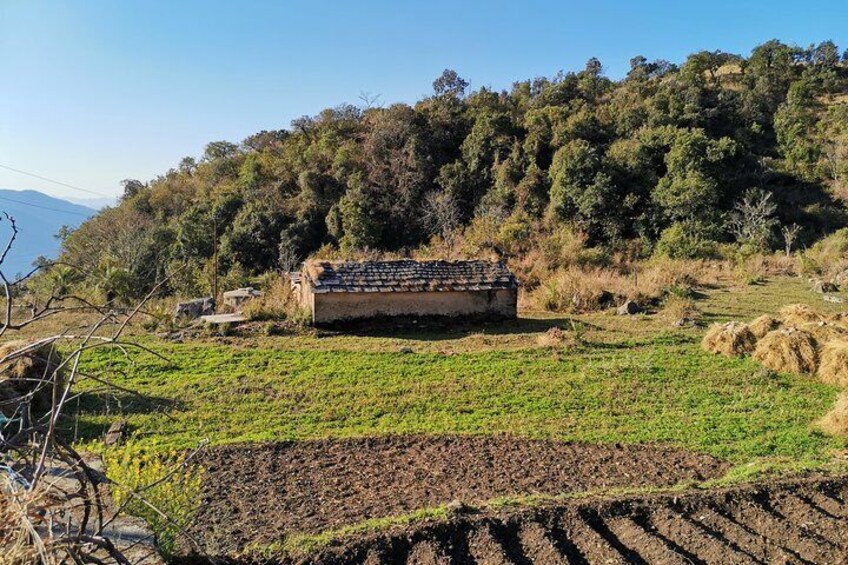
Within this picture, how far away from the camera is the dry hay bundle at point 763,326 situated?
1244 cm

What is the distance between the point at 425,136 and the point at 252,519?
3402cm

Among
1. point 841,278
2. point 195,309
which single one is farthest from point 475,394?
point 841,278

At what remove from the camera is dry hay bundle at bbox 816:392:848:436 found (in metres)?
8.12

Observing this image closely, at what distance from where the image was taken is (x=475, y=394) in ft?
33.6

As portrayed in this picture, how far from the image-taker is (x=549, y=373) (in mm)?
11367

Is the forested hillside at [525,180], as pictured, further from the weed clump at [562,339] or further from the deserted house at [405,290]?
the weed clump at [562,339]

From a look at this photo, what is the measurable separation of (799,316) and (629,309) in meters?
4.61

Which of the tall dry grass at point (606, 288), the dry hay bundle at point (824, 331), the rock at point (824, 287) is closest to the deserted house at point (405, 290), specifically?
the tall dry grass at point (606, 288)

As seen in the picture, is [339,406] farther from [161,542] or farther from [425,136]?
[425,136]

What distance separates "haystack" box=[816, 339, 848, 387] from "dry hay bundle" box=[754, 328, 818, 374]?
254 millimetres

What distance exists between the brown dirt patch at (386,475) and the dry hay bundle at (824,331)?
20.8 feet

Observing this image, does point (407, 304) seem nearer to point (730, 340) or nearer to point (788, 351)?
point (730, 340)

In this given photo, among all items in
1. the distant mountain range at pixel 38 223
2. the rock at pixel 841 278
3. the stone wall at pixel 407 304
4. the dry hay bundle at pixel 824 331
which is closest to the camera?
the dry hay bundle at pixel 824 331

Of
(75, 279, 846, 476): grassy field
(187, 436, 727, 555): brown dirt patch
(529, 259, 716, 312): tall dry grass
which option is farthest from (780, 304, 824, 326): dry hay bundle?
(187, 436, 727, 555): brown dirt patch
